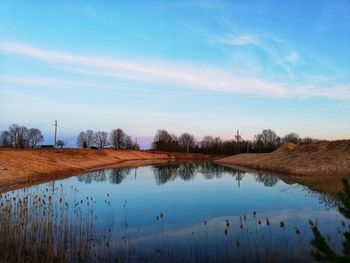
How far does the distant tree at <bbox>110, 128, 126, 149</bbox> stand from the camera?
540 ft

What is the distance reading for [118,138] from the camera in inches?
6476

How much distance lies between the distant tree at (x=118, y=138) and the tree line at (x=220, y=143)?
14.0 metres

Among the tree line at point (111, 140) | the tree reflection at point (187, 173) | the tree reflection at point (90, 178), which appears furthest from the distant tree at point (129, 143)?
the tree reflection at point (90, 178)

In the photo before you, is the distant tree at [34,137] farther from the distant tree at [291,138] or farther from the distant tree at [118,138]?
the distant tree at [291,138]

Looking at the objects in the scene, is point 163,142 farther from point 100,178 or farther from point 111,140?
point 100,178

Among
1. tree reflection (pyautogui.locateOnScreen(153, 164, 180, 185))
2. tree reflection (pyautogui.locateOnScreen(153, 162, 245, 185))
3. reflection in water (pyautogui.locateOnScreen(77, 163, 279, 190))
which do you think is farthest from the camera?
tree reflection (pyautogui.locateOnScreen(153, 162, 245, 185))

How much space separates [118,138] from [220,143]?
4429cm

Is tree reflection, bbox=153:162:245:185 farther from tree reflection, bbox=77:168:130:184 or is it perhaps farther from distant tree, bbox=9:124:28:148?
distant tree, bbox=9:124:28:148

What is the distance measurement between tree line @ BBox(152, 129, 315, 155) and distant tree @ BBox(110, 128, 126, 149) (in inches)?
549

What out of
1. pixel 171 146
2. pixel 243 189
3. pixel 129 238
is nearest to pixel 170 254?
pixel 129 238

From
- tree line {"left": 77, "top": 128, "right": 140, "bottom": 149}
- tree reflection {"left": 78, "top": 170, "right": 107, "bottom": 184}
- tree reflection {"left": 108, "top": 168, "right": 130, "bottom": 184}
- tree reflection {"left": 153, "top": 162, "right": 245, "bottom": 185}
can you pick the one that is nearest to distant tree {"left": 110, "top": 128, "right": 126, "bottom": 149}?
tree line {"left": 77, "top": 128, "right": 140, "bottom": 149}

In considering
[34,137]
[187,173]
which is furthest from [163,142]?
[187,173]

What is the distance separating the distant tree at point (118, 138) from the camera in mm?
164500

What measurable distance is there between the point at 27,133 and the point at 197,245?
149 m
